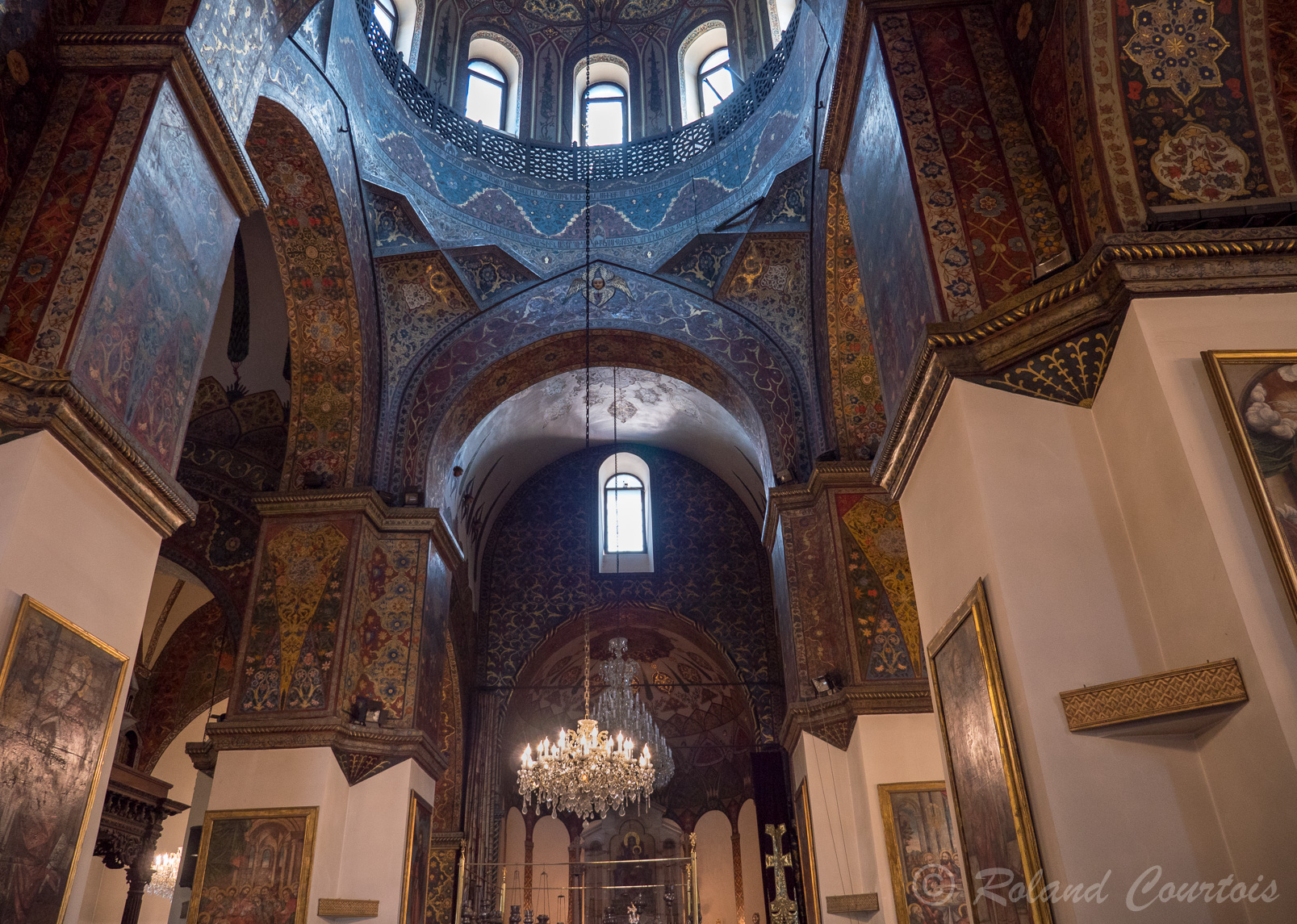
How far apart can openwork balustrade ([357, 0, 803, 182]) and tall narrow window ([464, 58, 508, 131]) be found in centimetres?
59

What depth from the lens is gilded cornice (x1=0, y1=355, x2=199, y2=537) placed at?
3.87 metres

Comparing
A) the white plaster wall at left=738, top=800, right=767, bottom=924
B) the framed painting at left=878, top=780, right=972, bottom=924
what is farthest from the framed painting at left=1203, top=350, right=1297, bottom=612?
the white plaster wall at left=738, top=800, right=767, bottom=924

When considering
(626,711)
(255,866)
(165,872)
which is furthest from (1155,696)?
(165,872)

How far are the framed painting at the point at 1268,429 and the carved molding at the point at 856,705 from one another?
4.72 metres

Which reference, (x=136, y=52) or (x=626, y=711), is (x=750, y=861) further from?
(x=136, y=52)

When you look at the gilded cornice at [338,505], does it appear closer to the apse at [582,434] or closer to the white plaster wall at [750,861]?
the apse at [582,434]

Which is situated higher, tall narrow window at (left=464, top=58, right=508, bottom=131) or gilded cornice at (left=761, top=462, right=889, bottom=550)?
tall narrow window at (left=464, top=58, right=508, bottom=131)

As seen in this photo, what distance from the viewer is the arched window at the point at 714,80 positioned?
39.4 feet

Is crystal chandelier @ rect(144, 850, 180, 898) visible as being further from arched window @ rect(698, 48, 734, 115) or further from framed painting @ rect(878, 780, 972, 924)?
arched window @ rect(698, 48, 734, 115)

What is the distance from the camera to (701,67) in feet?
40.7

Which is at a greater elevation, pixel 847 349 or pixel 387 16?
pixel 387 16

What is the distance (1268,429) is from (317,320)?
831cm

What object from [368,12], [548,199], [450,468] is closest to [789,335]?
[548,199]

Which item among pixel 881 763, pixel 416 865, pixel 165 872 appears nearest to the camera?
pixel 881 763
